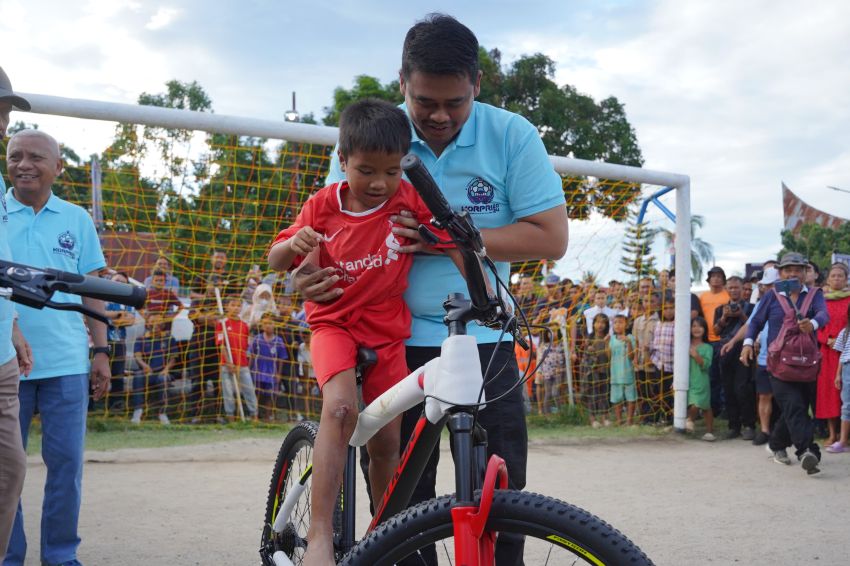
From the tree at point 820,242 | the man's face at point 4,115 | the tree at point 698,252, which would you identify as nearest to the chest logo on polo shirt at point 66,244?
the man's face at point 4,115

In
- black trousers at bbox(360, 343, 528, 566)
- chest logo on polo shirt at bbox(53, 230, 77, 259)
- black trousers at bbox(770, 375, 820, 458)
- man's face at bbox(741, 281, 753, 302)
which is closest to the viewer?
black trousers at bbox(360, 343, 528, 566)

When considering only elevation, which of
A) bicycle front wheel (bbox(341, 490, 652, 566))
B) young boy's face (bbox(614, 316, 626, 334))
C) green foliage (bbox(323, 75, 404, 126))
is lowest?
bicycle front wheel (bbox(341, 490, 652, 566))

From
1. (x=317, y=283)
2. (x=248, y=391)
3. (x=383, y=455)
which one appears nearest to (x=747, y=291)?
(x=248, y=391)

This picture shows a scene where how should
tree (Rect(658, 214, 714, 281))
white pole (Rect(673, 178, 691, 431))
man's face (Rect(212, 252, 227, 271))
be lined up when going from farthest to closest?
tree (Rect(658, 214, 714, 281)), man's face (Rect(212, 252, 227, 271)), white pole (Rect(673, 178, 691, 431))

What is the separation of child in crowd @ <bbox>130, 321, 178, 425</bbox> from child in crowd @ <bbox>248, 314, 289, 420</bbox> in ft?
3.27

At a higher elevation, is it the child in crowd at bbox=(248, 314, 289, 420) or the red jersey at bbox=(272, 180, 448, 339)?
the red jersey at bbox=(272, 180, 448, 339)

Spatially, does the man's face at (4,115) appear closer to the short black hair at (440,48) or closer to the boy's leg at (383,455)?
the short black hair at (440,48)

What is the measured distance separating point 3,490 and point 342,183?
1.54 metres

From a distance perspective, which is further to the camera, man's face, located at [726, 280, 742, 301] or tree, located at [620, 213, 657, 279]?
man's face, located at [726, 280, 742, 301]

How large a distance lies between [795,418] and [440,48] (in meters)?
6.07

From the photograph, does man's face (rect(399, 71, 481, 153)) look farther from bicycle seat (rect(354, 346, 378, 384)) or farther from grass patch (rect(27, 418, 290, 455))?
grass patch (rect(27, 418, 290, 455))

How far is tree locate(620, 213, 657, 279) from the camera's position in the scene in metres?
10.5

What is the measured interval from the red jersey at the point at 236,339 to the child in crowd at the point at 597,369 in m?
4.44

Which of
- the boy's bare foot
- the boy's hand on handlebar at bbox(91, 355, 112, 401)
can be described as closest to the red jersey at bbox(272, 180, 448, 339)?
the boy's bare foot
